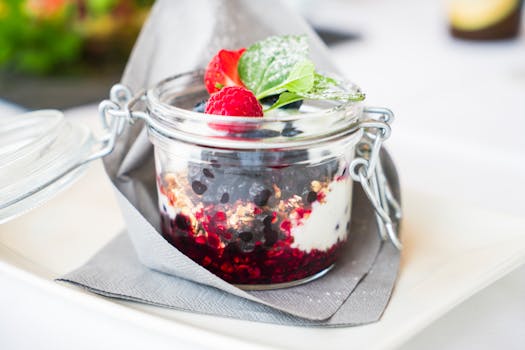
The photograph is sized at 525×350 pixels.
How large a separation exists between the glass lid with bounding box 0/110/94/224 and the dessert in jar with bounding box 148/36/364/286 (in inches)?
4.3

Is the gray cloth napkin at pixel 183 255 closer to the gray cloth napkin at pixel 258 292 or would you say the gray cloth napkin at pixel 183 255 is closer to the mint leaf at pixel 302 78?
the gray cloth napkin at pixel 258 292

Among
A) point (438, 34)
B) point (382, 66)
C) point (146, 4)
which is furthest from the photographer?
point (438, 34)

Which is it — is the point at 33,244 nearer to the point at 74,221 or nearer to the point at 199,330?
the point at 74,221

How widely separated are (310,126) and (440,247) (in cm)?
22

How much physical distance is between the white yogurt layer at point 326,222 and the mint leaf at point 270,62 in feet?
0.35

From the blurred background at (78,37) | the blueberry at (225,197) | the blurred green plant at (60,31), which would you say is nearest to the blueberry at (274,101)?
the blueberry at (225,197)

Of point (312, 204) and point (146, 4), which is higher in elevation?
point (312, 204)

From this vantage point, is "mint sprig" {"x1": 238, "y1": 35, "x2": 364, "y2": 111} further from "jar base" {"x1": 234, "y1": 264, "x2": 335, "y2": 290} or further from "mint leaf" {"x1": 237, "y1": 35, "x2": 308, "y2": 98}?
"jar base" {"x1": 234, "y1": 264, "x2": 335, "y2": 290}

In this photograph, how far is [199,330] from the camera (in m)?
0.46

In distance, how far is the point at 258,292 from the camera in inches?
21.8

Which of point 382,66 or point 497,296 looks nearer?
point 497,296

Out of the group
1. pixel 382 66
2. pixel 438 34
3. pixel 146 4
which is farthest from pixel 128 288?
pixel 438 34

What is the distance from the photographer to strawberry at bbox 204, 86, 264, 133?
501 millimetres

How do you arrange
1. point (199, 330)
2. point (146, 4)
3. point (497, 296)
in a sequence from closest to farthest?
1. point (199, 330)
2. point (497, 296)
3. point (146, 4)
